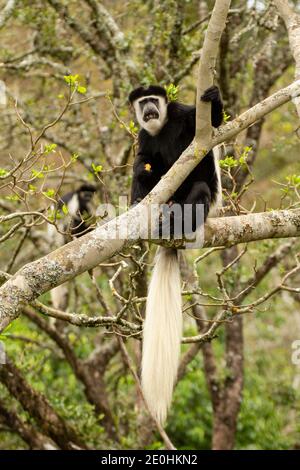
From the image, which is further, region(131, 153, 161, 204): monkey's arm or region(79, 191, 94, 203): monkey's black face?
A: region(79, 191, 94, 203): monkey's black face

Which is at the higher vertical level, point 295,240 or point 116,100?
point 116,100

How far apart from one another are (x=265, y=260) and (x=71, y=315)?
248cm

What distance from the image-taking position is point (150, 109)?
12.3ft

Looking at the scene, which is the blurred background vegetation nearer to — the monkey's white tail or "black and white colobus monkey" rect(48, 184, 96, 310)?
"black and white colobus monkey" rect(48, 184, 96, 310)

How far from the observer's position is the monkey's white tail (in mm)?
2920

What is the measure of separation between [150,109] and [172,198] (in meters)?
0.57

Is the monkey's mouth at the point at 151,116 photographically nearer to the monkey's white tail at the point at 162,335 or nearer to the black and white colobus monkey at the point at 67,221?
the monkey's white tail at the point at 162,335

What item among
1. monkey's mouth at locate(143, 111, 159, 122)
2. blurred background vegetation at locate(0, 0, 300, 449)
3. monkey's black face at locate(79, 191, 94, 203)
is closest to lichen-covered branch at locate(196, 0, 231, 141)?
monkey's mouth at locate(143, 111, 159, 122)

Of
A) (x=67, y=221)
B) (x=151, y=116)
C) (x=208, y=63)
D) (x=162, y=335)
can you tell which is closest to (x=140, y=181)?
(x=151, y=116)

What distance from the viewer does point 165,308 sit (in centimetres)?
321

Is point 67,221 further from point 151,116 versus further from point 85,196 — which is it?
point 85,196

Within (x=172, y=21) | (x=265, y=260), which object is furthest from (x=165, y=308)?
(x=172, y=21)
